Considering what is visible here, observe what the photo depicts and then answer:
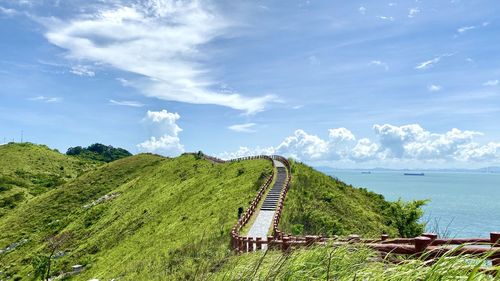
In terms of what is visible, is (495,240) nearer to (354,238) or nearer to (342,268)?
(342,268)

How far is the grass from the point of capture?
5.19 m

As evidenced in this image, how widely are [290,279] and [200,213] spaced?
3451 cm

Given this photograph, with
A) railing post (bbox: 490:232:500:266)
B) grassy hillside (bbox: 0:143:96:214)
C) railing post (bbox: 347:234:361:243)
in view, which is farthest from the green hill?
grassy hillside (bbox: 0:143:96:214)

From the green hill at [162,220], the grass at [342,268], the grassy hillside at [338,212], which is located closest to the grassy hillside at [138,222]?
the green hill at [162,220]

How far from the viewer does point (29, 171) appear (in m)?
128

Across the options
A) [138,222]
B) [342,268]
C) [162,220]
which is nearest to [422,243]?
[342,268]

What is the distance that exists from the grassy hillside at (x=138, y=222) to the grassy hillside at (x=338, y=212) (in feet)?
15.8

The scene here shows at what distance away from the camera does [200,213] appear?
4047 centimetres

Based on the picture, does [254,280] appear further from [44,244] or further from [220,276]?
[44,244]

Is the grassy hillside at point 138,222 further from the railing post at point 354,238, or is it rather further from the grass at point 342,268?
the grass at point 342,268

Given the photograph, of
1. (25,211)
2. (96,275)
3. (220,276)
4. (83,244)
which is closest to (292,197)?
(96,275)

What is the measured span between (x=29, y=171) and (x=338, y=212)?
380 feet

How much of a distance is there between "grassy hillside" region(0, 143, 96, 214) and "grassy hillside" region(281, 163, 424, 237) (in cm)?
7173

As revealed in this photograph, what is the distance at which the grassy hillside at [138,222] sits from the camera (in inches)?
1182
